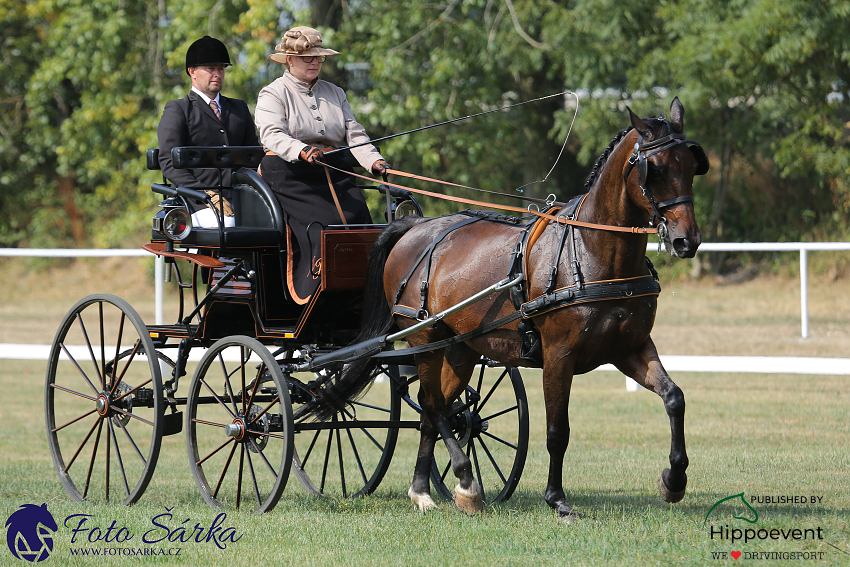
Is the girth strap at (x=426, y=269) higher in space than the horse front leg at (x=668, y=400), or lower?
higher

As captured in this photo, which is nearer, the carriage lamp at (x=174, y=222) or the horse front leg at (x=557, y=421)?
the horse front leg at (x=557, y=421)

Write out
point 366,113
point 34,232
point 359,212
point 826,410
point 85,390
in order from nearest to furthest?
1. point 359,212
2. point 826,410
3. point 85,390
4. point 366,113
5. point 34,232

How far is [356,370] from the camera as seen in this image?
19.1ft

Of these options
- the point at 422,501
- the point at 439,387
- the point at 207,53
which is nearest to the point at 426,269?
the point at 439,387

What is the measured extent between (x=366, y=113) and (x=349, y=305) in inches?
381

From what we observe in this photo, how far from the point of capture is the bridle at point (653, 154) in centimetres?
462

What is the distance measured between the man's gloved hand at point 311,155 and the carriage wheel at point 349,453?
1.19 meters

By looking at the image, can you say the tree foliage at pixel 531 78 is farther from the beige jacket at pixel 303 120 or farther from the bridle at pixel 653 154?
the bridle at pixel 653 154

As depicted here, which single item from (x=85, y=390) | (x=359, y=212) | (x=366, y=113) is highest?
(x=366, y=113)

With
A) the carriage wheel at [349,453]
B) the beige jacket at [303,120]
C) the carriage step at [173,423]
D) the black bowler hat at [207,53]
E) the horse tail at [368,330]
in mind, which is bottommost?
the carriage wheel at [349,453]

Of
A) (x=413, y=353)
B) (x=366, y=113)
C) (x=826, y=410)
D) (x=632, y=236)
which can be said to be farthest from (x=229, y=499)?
(x=366, y=113)

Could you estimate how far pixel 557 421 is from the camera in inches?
198

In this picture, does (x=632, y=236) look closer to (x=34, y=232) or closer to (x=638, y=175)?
(x=638, y=175)

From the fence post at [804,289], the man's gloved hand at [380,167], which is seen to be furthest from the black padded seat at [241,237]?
the fence post at [804,289]
